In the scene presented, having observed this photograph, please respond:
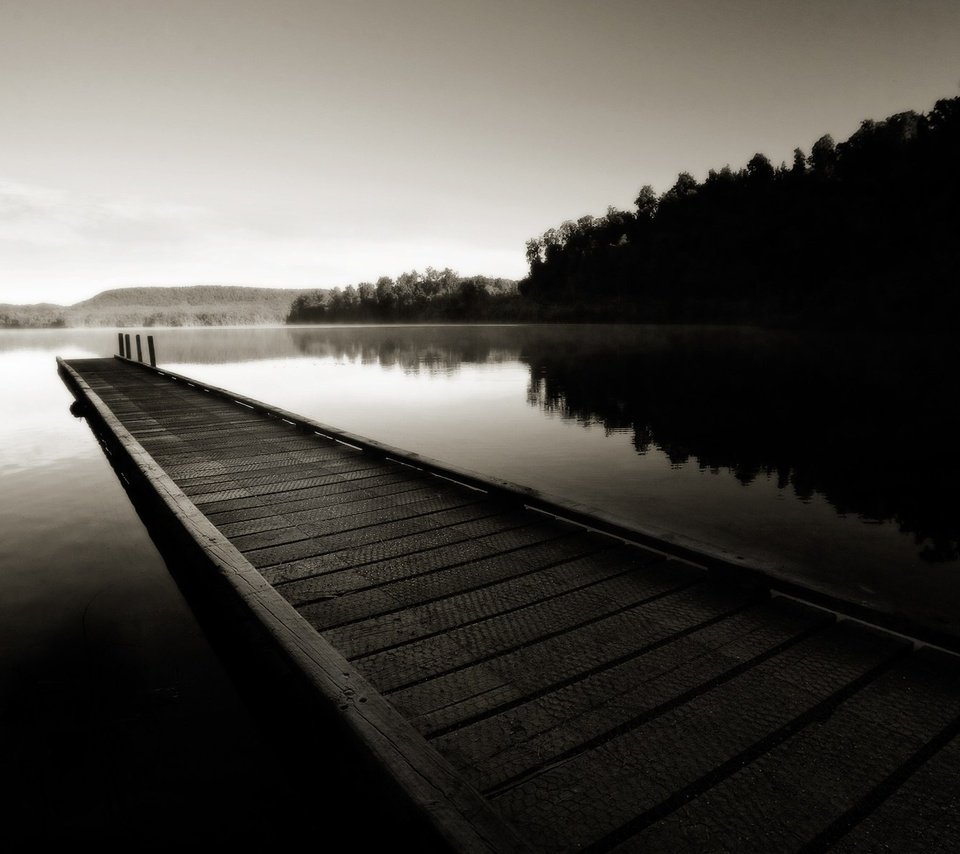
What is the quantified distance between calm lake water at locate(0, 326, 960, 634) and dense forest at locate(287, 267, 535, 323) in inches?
2957

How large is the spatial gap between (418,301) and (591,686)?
126339 millimetres

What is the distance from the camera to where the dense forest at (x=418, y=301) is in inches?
4296

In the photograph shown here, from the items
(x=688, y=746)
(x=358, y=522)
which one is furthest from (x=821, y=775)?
(x=358, y=522)

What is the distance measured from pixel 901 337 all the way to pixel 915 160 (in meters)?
19.9

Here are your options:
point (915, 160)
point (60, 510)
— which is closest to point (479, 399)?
point (60, 510)

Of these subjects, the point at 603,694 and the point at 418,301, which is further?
the point at 418,301

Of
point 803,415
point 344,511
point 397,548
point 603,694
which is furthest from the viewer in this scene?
point 803,415

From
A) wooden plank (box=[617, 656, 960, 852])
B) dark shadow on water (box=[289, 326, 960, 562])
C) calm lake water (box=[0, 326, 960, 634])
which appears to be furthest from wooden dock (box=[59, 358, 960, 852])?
dark shadow on water (box=[289, 326, 960, 562])

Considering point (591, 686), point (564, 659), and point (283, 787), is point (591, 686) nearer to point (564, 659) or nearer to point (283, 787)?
point (564, 659)

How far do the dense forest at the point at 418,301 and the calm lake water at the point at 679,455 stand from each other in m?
75.1

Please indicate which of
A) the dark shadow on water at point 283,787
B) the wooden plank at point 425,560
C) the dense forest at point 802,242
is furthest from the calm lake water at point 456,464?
the dense forest at point 802,242

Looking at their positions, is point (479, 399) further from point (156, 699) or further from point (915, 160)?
point (915, 160)

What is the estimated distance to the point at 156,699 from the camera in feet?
12.5

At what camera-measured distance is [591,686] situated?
9.37 feet
